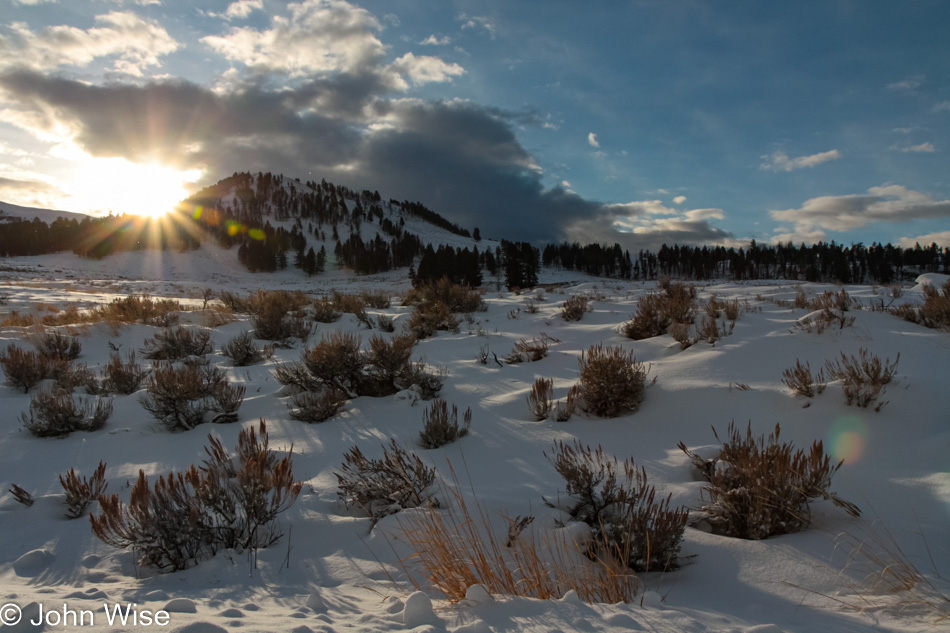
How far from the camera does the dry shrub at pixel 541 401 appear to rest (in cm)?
462

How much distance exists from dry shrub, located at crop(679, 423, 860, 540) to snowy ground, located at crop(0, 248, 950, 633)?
0.36 feet

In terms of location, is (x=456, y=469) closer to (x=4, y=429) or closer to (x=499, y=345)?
(x=499, y=345)

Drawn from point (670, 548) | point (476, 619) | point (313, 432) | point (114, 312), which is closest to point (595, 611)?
point (476, 619)

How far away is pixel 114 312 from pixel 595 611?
12323 mm

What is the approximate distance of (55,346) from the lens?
23.7ft

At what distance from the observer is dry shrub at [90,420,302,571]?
248 centimetres

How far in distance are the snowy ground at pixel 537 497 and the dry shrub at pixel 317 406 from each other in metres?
0.17

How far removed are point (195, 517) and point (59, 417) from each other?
3.33 m

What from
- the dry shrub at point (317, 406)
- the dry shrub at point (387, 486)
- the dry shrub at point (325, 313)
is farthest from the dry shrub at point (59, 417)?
the dry shrub at point (325, 313)

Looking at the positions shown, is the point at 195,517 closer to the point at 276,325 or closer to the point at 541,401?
the point at 541,401

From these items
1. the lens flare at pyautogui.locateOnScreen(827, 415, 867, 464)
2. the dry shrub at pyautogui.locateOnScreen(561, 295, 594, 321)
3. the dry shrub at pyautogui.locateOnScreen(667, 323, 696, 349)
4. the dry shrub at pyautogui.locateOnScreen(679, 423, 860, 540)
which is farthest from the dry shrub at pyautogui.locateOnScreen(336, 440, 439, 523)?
the dry shrub at pyautogui.locateOnScreen(561, 295, 594, 321)

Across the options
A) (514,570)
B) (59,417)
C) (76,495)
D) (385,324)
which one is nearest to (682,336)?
(514,570)

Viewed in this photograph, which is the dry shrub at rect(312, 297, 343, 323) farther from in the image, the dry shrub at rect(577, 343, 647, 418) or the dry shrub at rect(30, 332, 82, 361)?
the dry shrub at rect(577, 343, 647, 418)

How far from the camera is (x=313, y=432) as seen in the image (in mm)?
4605
